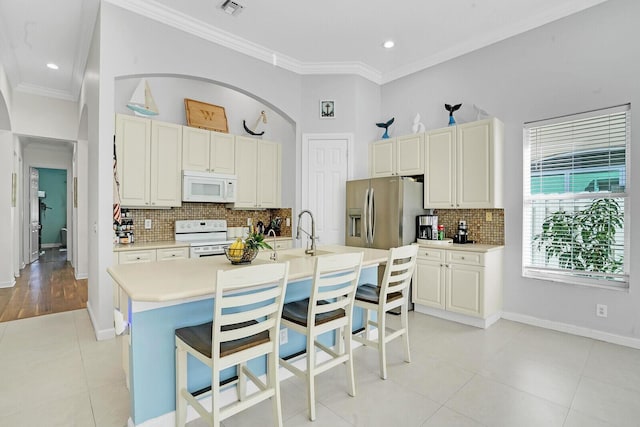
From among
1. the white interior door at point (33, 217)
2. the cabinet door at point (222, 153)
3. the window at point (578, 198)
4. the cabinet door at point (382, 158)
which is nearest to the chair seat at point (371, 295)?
the window at point (578, 198)

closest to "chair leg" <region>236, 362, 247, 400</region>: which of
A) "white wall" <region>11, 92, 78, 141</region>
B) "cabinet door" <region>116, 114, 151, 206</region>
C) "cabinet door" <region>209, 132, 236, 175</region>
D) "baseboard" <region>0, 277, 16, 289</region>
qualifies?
"cabinet door" <region>116, 114, 151, 206</region>

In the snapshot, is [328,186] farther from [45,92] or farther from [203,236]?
[45,92]

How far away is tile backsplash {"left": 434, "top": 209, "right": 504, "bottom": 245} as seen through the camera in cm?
388

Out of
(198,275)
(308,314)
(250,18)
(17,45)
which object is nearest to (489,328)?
(308,314)

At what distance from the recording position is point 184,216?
4691 millimetres

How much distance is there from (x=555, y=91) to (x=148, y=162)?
4673mm

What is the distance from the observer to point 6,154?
5164mm

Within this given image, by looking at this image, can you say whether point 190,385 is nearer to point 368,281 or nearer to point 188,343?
point 188,343

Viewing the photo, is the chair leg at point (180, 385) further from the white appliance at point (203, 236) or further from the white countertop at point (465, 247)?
the white countertop at point (465, 247)

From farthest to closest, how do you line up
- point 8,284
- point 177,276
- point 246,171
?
point 8,284, point 246,171, point 177,276

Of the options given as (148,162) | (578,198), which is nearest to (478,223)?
(578,198)

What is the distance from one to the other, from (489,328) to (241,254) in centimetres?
286

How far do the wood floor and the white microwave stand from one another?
1.99m

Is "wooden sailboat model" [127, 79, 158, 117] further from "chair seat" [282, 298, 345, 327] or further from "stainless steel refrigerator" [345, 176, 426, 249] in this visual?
"chair seat" [282, 298, 345, 327]
